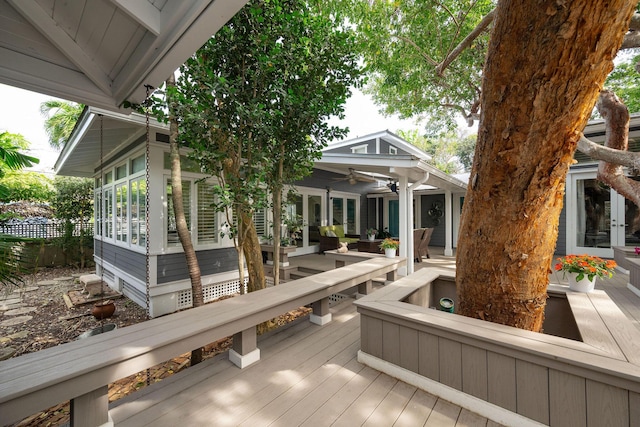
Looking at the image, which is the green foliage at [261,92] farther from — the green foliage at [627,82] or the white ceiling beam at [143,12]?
the green foliage at [627,82]

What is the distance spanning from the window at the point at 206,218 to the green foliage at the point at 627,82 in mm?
12015

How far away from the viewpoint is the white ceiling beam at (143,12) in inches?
53.4

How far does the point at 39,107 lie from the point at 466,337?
22463 millimetres

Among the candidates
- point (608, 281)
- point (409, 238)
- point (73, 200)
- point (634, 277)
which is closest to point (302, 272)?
point (409, 238)

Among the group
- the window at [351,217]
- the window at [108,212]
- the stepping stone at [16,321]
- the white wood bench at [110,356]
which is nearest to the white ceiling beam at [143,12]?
the white wood bench at [110,356]

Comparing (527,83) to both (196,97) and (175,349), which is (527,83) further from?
(196,97)

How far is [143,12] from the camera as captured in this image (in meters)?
1.42

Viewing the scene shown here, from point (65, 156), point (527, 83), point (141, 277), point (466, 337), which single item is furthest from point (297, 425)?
point (65, 156)

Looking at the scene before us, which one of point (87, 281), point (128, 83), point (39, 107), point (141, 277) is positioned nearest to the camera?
point (128, 83)

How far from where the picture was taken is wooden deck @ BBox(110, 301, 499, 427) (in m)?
1.72

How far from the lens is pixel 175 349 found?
5.99 feet

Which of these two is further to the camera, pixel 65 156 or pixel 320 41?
pixel 65 156

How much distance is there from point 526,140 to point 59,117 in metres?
20.8

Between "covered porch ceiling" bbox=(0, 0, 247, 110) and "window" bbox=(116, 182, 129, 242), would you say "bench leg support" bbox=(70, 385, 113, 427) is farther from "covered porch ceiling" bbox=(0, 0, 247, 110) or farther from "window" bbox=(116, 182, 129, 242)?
"window" bbox=(116, 182, 129, 242)
